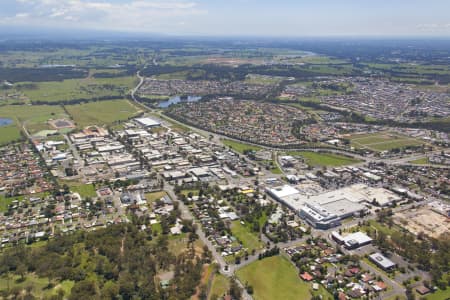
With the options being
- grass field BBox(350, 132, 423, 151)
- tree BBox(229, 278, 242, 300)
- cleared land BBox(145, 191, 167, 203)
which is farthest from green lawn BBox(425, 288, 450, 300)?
grass field BBox(350, 132, 423, 151)

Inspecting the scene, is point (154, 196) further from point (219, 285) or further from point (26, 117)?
point (26, 117)

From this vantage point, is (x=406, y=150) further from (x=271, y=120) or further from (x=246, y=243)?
(x=246, y=243)

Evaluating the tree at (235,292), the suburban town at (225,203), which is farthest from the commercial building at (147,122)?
the tree at (235,292)

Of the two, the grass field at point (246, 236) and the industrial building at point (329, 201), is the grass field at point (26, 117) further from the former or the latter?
the industrial building at point (329, 201)

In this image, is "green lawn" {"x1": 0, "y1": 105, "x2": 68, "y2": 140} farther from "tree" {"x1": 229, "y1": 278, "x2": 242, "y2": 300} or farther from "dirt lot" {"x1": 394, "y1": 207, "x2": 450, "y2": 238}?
"dirt lot" {"x1": 394, "y1": 207, "x2": 450, "y2": 238}

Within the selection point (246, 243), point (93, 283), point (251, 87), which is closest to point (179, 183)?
point (246, 243)

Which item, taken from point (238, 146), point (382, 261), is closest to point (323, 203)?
point (382, 261)
